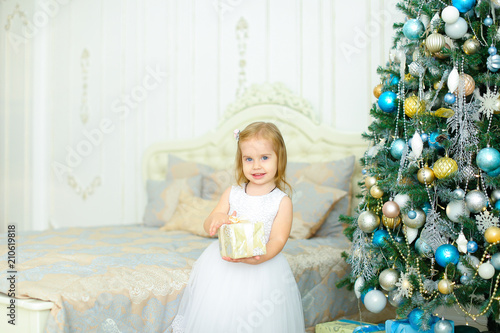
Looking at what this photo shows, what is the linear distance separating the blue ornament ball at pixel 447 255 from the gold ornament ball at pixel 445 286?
0.05 metres

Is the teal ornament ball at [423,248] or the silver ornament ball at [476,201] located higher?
the silver ornament ball at [476,201]

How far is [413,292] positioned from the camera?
179 cm

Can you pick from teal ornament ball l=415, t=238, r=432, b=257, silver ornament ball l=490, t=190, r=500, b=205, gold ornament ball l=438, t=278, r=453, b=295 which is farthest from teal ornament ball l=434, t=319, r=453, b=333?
silver ornament ball l=490, t=190, r=500, b=205

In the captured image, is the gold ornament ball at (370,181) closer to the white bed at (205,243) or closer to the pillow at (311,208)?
the white bed at (205,243)

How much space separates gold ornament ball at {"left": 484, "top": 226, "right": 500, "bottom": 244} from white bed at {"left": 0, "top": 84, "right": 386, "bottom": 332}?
2.75 ft

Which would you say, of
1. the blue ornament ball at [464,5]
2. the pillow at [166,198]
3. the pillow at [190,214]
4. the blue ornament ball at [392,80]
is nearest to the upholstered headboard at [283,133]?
the pillow at [166,198]

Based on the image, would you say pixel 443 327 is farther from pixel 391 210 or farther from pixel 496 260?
pixel 391 210

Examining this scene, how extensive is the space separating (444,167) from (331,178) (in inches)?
46.9

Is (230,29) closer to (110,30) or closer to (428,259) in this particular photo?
(110,30)

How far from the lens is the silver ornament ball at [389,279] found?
182 centimetres

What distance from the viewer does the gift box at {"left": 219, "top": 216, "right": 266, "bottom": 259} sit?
5.43 feet

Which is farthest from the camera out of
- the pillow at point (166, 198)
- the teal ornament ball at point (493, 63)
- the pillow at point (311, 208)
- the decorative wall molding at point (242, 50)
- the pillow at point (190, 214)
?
the decorative wall molding at point (242, 50)

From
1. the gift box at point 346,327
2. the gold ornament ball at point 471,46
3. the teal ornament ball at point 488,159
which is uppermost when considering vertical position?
the gold ornament ball at point 471,46

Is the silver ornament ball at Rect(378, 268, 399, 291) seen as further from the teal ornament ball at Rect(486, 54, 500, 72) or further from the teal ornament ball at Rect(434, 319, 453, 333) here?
the teal ornament ball at Rect(486, 54, 500, 72)
